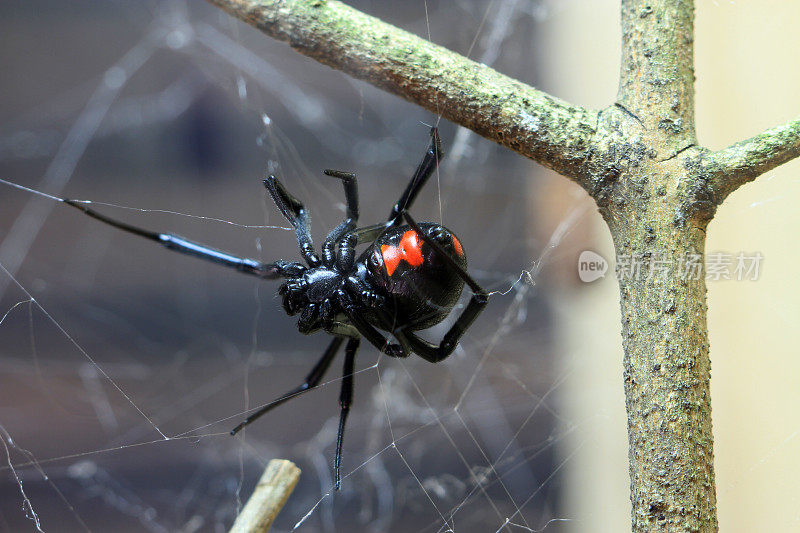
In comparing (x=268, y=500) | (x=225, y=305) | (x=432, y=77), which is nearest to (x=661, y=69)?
(x=432, y=77)

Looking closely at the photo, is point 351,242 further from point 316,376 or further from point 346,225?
point 316,376

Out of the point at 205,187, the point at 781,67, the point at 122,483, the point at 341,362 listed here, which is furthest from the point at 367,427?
the point at 781,67

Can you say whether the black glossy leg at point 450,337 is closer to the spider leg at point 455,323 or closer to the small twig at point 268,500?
the spider leg at point 455,323

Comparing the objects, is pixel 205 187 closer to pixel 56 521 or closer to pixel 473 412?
pixel 56 521

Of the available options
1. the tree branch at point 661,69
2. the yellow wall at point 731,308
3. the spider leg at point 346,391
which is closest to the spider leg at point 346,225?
the spider leg at point 346,391

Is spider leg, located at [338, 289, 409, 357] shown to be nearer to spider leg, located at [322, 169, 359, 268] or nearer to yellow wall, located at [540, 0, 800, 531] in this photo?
spider leg, located at [322, 169, 359, 268]

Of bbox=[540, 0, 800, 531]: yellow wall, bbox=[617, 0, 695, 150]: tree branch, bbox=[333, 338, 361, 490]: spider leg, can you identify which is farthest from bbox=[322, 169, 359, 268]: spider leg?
bbox=[540, 0, 800, 531]: yellow wall
